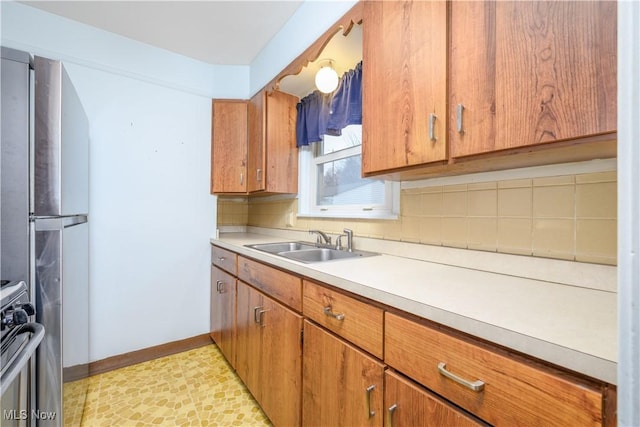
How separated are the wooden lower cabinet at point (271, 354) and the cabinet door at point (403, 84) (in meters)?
0.83

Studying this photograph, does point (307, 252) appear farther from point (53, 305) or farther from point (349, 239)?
point (53, 305)

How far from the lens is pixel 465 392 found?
646 millimetres

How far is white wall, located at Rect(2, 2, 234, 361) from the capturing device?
1.92 m

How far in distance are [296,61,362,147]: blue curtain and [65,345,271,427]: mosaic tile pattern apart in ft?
5.93

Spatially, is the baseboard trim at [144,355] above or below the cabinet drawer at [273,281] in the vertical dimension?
below

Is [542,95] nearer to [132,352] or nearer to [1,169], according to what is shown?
[1,169]

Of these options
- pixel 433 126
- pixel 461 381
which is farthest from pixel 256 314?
pixel 433 126

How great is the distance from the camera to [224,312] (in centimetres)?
208

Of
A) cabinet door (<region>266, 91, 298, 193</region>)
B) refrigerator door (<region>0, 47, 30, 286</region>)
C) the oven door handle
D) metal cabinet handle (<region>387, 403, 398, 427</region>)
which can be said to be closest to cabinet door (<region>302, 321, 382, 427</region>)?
metal cabinet handle (<region>387, 403, 398, 427</region>)

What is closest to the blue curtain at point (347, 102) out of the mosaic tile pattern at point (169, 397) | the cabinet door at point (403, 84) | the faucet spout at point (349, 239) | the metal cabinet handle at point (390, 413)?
the cabinet door at point (403, 84)

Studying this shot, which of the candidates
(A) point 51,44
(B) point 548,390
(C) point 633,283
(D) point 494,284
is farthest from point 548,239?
(A) point 51,44

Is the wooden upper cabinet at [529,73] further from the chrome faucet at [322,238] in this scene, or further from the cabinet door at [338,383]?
the chrome faucet at [322,238]

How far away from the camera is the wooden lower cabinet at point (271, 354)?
125 centimetres

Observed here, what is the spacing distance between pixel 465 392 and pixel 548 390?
17 cm
